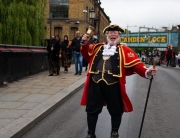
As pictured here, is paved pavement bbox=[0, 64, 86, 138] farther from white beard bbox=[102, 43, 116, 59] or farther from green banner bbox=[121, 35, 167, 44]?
green banner bbox=[121, 35, 167, 44]

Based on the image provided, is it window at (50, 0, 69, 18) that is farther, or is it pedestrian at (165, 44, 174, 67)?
window at (50, 0, 69, 18)

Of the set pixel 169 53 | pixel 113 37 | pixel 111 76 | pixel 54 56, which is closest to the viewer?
pixel 111 76

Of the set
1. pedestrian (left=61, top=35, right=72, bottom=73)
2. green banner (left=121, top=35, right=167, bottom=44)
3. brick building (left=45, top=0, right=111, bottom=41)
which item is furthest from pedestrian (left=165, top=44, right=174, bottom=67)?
green banner (left=121, top=35, right=167, bottom=44)

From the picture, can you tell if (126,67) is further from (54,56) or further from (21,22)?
(21,22)

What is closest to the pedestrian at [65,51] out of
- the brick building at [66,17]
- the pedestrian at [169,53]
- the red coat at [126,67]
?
the red coat at [126,67]

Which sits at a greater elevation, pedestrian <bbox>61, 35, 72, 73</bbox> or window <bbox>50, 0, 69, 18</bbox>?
window <bbox>50, 0, 69, 18</bbox>

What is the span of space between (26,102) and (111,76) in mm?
3560

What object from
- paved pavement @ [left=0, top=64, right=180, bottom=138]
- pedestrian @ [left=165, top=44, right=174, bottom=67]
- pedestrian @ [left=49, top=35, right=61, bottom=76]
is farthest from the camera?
pedestrian @ [left=165, top=44, right=174, bottom=67]

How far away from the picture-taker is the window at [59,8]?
163 ft

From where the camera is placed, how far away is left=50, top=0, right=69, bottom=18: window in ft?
163

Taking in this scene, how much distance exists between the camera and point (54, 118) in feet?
21.1

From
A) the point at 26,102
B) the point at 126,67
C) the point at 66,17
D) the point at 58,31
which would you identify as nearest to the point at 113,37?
the point at 126,67

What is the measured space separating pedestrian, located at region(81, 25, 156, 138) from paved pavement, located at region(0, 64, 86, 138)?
1.36m

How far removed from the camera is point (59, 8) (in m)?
50.0
